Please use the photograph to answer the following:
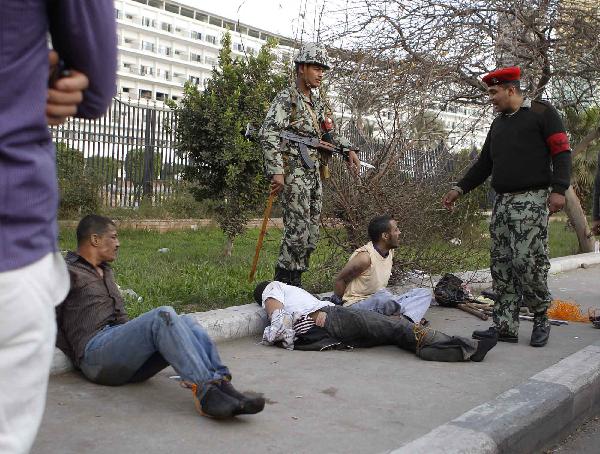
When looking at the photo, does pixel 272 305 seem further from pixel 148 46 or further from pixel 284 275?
pixel 148 46

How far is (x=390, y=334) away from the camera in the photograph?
5.12m

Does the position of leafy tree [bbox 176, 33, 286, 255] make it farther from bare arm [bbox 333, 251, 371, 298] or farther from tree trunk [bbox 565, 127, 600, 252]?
tree trunk [bbox 565, 127, 600, 252]

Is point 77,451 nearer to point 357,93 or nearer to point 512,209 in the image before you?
point 512,209

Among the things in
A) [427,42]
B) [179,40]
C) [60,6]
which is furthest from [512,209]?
[179,40]

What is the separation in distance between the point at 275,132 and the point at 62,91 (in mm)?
4226

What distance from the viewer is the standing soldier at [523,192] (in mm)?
5434

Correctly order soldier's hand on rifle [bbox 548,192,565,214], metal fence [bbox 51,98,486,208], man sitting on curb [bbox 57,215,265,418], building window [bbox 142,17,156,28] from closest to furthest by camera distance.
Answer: man sitting on curb [bbox 57,215,265,418], soldier's hand on rifle [bbox 548,192,565,214], metal fence [bbox 51,98,486,208], building window [bbox 142,17,156,28]

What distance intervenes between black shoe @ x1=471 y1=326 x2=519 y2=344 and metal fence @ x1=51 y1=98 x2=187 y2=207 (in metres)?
7.05

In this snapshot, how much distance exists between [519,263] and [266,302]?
1.81m

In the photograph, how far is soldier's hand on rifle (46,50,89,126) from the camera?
166 cm

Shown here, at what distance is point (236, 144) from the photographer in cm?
931

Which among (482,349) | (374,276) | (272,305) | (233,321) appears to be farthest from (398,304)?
(233,321)

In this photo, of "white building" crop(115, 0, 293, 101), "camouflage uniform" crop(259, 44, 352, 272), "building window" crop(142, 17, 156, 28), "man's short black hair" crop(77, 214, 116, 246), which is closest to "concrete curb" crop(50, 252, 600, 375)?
"camouflage uniform" crop(259, 44, 352, 272)

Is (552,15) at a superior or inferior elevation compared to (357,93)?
superior
